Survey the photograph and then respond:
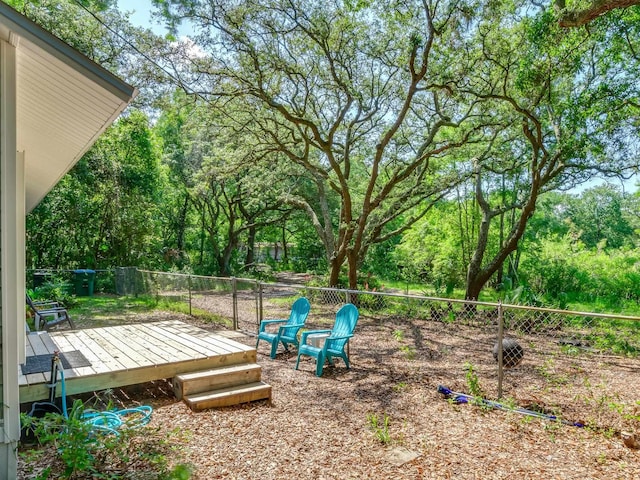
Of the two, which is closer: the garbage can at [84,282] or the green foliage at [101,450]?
the green foliage at [101,450]

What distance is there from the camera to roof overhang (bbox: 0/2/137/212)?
2.72 metres

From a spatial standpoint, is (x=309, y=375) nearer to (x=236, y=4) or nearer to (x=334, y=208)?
(x=236, y=4)

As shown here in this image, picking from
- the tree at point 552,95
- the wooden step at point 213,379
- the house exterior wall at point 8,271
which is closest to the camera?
the house exterior wall at point 8,271

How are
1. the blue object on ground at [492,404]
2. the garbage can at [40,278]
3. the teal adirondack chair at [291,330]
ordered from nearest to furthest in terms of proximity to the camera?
the blue object on ground at [492,404] → the teal adirondack chair at [291,330] → the garbage can at [40,278]

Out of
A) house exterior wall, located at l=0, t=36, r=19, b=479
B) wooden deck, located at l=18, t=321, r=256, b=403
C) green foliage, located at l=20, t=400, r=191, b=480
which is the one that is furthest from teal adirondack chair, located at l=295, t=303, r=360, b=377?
house exterior wall, located at l=0, t=36, r=19, b=479

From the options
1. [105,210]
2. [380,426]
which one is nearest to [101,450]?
[380,426]

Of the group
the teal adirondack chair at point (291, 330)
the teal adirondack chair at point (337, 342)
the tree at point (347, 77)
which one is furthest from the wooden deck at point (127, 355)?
the tree at point (347, 77)

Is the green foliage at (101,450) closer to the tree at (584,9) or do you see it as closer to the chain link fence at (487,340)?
the chain link fence at (487,340)

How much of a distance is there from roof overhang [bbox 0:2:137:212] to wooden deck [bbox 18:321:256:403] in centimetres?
228

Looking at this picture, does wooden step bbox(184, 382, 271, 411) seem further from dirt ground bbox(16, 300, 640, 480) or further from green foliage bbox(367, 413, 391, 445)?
green foliage bbox(367, 413, 391, 445)

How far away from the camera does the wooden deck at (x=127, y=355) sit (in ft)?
13.6

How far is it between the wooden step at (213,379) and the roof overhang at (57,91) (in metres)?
2.61

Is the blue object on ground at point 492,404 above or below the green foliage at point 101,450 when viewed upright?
below

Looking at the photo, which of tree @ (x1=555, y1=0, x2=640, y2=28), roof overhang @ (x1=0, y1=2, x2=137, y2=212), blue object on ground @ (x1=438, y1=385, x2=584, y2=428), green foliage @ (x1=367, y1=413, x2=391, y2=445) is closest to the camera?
roof overhang @ (x1=0, y1=2, x2=137, y2=212)
